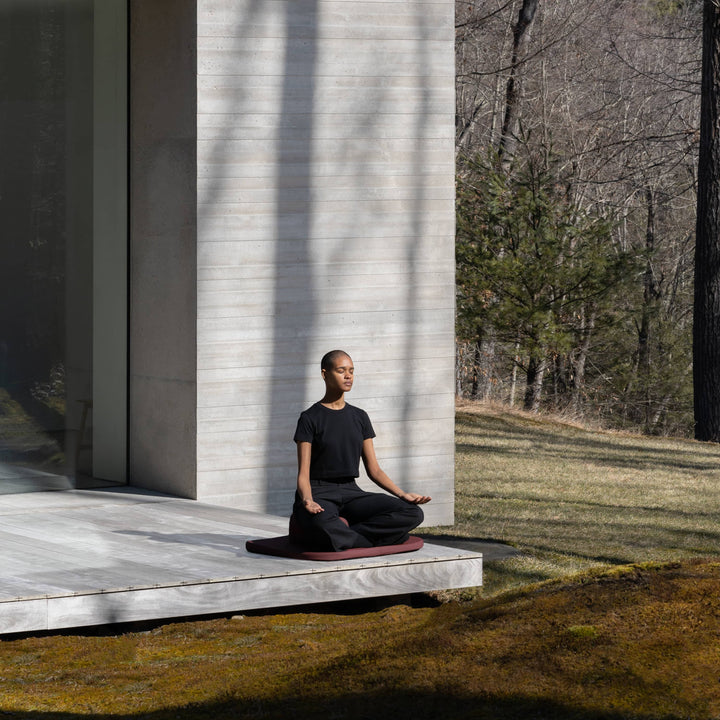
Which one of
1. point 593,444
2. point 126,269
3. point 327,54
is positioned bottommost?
point 593,444

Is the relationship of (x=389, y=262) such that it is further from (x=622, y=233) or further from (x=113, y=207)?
(x=622, y=233)

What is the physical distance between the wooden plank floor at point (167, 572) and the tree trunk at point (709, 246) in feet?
44.0

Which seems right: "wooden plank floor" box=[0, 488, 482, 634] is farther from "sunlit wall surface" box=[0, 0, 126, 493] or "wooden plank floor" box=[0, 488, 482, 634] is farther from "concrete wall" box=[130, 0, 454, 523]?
"sunlit wall surface" box=[0, 0, 126, 493]

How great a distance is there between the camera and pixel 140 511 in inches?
345

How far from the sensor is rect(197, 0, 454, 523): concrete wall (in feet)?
30.3

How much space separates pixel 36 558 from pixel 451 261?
4.47 metres

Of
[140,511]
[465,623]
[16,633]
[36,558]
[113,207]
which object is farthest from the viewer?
[113,207]

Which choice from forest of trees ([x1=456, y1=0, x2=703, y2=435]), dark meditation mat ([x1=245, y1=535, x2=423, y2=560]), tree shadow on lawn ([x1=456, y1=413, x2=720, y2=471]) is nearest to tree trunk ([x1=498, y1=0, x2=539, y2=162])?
forest of trees ([x1=456, y1=0, x2=703, y2=435])

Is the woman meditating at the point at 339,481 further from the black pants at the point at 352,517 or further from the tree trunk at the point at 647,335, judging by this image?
the tree trunk at the point at 647,335

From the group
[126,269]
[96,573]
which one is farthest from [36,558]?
[126,269]

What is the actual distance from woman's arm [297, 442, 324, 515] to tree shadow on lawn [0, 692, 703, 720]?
6.38ft

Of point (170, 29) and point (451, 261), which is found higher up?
point (170, 29)

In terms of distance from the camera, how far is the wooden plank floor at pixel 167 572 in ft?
19.4

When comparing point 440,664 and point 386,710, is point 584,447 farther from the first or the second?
point 386,710
